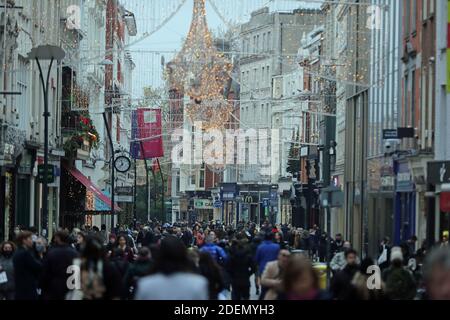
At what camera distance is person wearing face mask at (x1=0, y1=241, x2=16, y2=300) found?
79.0ft

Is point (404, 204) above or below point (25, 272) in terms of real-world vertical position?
above

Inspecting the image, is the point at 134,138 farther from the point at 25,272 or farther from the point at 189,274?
the point at 189,274

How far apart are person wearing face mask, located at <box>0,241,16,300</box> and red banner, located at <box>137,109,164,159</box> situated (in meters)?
51.0

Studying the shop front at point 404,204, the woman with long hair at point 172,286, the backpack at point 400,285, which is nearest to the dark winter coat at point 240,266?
the backpack at point 400,285

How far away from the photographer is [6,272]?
2539cm

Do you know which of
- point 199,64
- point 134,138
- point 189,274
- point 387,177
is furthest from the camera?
point 134,138

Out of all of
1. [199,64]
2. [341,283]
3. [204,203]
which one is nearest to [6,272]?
[341,283]

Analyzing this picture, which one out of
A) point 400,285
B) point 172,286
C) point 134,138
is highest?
point 134,138

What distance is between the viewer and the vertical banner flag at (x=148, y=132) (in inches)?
3083

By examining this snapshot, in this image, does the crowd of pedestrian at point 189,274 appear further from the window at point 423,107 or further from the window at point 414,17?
the window at point 414,17

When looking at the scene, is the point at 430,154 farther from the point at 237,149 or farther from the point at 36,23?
the point at 237,149

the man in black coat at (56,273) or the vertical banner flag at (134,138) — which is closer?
the man in black coat at (56,273)

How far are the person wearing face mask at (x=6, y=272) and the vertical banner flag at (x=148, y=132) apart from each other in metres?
51.0

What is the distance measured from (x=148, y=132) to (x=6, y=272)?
55204 millimetres
